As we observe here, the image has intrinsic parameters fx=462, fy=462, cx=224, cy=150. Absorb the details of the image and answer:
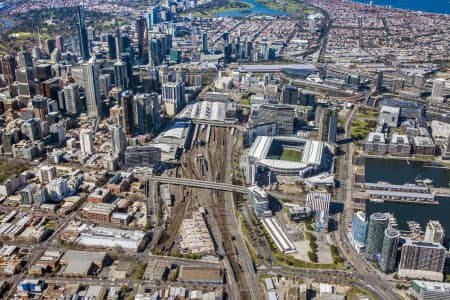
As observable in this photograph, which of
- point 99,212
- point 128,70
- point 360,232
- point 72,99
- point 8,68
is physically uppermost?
point 128,70

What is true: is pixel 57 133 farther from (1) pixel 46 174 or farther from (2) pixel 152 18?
(2) pixel 152 18

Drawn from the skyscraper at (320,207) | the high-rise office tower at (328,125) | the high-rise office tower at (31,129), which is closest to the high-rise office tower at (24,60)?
the high-rise office tower at (31,129)

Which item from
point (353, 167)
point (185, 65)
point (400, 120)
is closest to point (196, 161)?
point (353, 167)

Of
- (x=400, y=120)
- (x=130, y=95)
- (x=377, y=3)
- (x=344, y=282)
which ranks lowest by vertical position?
(x=344, y=282)

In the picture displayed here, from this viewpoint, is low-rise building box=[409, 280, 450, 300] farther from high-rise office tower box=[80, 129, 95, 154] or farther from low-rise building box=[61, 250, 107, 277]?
high-rise office tower box=[80, 129, 95, 154]

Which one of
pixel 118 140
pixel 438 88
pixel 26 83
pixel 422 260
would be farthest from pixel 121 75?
pixel 422 260

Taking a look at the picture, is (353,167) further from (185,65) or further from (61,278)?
(185,65)
